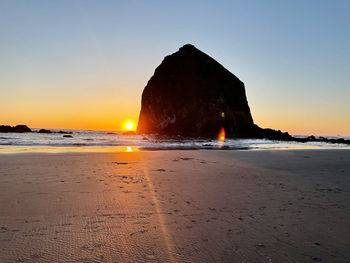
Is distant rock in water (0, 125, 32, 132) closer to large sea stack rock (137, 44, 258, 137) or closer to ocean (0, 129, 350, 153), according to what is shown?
ocean (0, 129, 350, 153)

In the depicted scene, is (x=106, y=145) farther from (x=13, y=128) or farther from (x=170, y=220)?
(x=13, y=128)

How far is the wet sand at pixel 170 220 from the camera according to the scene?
9.41 ft

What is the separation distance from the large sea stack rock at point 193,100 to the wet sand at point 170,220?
7196cm

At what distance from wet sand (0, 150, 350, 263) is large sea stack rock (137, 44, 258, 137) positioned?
72.0 m

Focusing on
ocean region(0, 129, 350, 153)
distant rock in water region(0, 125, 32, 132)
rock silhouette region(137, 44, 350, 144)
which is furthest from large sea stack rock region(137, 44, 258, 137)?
ocean region(0, 129, 350, 153)

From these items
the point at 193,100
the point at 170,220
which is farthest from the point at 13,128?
the point at 170,220

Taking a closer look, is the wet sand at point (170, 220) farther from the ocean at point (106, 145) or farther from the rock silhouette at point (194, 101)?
the rock silhouette at point (194, 101)

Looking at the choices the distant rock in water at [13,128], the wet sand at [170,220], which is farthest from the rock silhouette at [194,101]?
the wet sand at [170,220]

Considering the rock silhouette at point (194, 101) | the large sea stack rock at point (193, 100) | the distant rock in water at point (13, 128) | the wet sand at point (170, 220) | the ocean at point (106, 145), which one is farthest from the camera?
the large sea stack rock at point (193, 100)

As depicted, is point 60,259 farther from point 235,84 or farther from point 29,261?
point 235,84

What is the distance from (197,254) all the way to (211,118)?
80760 mm

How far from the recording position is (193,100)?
87188 mm

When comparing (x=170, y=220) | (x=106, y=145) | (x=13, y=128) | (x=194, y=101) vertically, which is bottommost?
(x=170, y=220)

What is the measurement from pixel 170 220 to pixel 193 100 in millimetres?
84571
